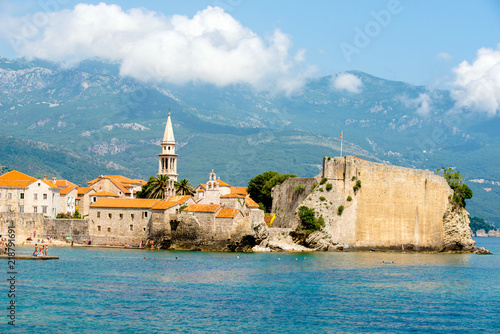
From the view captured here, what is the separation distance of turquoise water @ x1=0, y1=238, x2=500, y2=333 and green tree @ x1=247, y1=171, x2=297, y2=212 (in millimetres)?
20980

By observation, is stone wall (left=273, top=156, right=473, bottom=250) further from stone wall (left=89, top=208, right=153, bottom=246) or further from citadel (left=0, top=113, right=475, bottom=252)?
stone wall (left=89, top=208, right=153, bottom=246)

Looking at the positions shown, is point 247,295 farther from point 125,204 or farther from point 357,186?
point 357,186

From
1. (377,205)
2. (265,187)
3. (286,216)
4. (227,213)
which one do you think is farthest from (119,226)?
(377,205)

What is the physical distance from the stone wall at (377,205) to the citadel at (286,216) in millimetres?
94

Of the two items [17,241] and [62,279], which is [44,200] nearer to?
[17,241]

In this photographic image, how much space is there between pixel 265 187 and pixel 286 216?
8.99m

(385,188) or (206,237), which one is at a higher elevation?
(385,188)

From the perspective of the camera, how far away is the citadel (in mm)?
61375

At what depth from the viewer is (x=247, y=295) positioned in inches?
1459

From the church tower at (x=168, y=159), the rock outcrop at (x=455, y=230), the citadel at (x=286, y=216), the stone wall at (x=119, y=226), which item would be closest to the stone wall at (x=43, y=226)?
the citadel at (x=286, y=216)

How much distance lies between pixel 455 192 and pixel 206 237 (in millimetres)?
29232

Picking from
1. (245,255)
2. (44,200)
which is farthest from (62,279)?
(44,200)

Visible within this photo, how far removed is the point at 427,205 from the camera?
70625mm

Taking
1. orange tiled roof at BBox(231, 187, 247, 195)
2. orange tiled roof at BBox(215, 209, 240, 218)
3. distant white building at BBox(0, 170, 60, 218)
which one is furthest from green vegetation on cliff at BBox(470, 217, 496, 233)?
orange tiled roof at BBox(215, 209, 240, 218)
